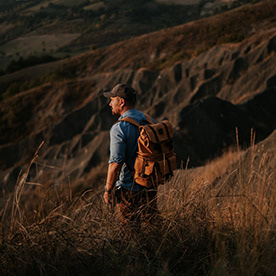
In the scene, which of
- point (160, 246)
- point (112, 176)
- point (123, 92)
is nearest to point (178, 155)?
point (123, 92)

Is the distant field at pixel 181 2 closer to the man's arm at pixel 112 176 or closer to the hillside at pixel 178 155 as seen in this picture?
the hillside at pixel 178 155

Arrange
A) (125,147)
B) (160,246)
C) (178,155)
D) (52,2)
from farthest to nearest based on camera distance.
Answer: (52,2), (178,155), (125,147), (160,246)

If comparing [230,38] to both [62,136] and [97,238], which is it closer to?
[62,136]

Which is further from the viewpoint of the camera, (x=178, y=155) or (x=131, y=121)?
(x=178, y=155)

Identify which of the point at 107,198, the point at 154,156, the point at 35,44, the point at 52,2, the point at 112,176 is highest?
the point at 52,2

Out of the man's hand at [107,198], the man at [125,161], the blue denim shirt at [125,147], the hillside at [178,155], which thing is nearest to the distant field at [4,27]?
the hillside at [178,155]

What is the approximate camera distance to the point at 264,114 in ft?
62.7

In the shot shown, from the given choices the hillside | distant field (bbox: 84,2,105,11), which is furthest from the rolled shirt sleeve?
distant field (bbox: 84,2,105,11)

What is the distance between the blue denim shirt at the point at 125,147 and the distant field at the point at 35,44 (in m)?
89.6

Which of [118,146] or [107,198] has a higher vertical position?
[118,146]

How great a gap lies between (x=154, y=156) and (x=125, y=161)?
444mm

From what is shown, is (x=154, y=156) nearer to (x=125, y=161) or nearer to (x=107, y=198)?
(x=125, y=161)

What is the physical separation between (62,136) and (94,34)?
75.9 metres

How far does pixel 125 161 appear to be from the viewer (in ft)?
11.9
